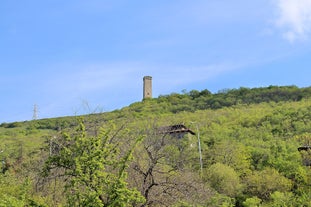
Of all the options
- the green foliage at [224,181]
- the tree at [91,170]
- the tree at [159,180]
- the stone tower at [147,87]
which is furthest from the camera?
the stone tower at [147,87]

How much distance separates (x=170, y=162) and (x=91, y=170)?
369cm

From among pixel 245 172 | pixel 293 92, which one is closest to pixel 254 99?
pixel 293 92

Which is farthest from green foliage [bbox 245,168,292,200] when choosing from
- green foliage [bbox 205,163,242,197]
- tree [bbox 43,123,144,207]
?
tree [bbox 43,123,144,207]

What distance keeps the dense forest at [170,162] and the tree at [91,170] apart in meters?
0.03

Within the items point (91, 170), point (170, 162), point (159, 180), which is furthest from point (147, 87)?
point (91, 170)

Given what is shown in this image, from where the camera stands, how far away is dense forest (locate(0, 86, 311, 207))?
15.9 metres

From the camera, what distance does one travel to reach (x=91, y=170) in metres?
15.6

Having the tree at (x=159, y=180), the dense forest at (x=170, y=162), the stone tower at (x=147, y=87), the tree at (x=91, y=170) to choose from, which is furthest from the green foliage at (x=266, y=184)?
the stone tower at (x=147, y=87)

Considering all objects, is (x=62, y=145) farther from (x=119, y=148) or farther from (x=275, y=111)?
(x=275, y=111)

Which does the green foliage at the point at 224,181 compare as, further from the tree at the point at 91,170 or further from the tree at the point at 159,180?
the tree at the point at 91,170

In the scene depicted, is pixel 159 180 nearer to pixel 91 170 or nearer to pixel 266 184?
pixel 91 170

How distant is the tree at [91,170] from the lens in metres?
15.2

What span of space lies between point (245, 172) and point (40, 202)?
28.4m

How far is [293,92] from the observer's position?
96688mm
